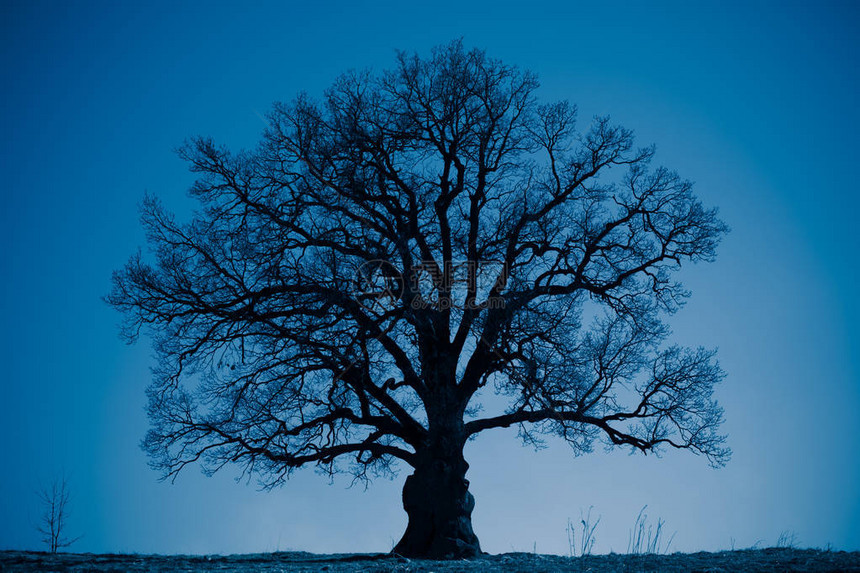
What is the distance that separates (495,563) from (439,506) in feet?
8.44

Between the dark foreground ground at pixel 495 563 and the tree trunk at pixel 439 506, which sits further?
the tree trunk at pixel 439 506

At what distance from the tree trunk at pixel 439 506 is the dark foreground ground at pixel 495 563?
642 millimetres

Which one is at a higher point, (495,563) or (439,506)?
(439,506)

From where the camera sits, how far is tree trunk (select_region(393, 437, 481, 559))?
39.8ft

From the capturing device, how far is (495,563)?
10.0 metres

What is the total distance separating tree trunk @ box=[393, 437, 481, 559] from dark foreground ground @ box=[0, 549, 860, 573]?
0.64 meters

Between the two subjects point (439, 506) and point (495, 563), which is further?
point (439, 506)

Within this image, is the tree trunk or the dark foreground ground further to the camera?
the tree trunk

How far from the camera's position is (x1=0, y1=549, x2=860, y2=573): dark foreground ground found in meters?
8.98

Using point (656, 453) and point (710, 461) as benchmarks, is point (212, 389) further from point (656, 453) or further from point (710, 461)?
point (710, 461)

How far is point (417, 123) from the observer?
1386 cm

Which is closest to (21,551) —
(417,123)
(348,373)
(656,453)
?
(348,373)

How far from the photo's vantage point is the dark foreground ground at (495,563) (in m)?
8.98

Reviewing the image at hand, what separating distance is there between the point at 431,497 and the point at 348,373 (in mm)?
2617
